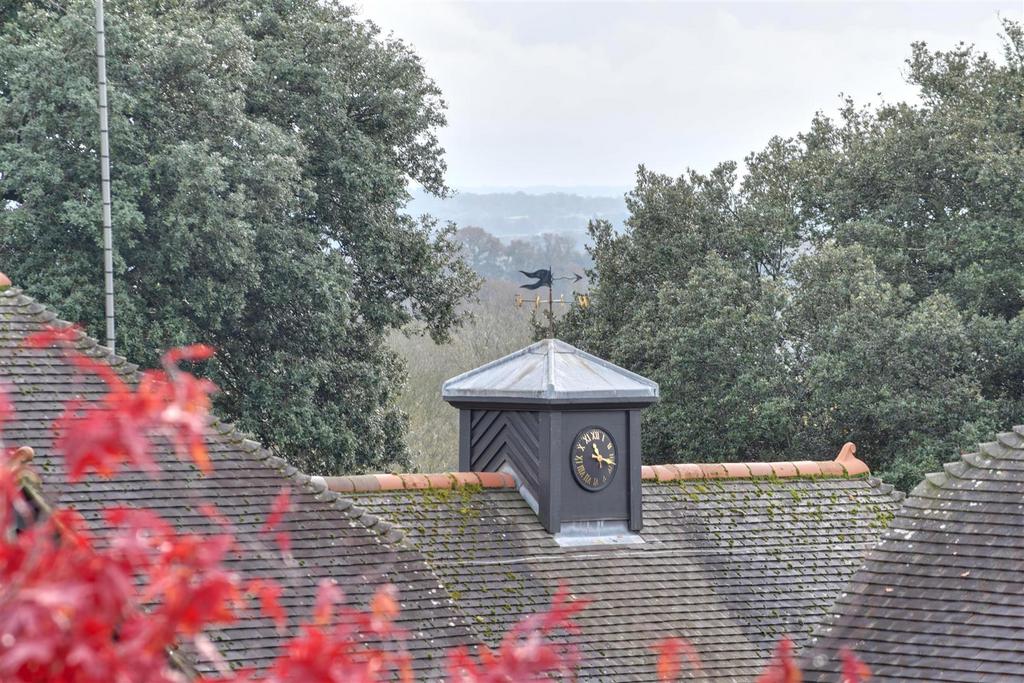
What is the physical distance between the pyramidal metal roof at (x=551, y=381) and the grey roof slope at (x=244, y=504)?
6.01 metres

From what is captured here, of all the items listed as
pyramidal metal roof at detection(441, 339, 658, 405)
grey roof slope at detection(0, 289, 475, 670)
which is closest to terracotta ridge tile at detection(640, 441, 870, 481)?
pyramidal metal roof at detection(441, 339, 658, 405)

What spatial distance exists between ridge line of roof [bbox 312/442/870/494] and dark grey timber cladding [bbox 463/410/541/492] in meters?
0.34

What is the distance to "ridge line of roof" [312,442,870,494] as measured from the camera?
18.5 meters

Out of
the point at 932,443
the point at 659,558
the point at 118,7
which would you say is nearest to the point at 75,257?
the point at 118,7

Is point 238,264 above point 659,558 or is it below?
above

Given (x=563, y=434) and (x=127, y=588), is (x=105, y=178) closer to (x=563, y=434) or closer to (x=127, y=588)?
(x=563, y=434)

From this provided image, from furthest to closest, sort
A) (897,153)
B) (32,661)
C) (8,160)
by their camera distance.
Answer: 1. (897,153)
2. (8,160)
3. (32,661)

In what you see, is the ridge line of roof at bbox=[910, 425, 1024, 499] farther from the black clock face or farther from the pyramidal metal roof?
the pyramidal metal roof

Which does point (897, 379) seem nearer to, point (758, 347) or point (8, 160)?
point (758, 347)

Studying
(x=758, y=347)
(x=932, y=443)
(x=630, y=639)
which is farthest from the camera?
(x=758, y=347)

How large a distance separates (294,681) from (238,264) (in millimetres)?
24346

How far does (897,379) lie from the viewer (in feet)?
97.7

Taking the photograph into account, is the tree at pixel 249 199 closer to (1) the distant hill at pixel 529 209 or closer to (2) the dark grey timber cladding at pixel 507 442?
(2) the dark grey timber cladding at pixel 507 442

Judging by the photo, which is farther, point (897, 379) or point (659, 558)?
point (897, 379)
